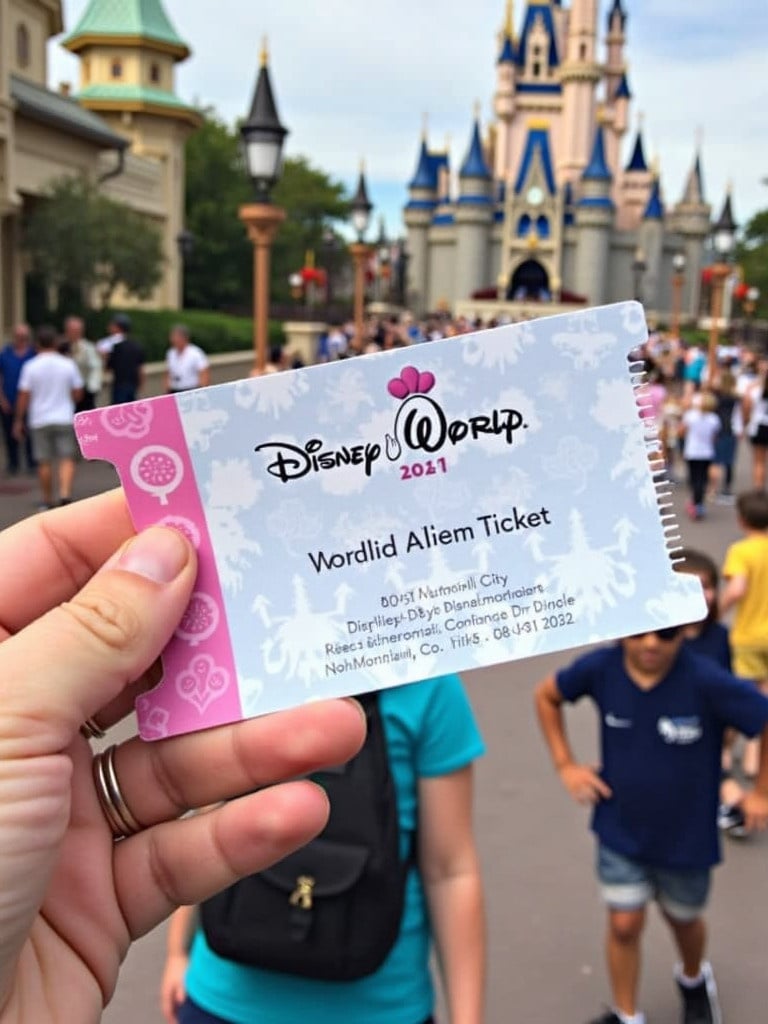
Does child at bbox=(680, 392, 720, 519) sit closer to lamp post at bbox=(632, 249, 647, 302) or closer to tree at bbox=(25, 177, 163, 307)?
lamp post at bbox=(632, 249, 647, 302)

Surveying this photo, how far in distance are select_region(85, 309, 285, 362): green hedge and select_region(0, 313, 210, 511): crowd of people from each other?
9396 millimetres

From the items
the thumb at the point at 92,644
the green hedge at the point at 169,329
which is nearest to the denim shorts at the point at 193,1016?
the thumb at the point at 92,644

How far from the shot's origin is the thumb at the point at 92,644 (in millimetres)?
1272

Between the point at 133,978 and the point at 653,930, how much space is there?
6.83 ft

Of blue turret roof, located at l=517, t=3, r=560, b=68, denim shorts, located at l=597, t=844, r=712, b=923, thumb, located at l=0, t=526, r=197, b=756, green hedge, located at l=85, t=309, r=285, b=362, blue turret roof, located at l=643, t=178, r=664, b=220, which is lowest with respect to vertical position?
denim shorts, located at l=597, t=844, r=712, b=923

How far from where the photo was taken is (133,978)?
352 cm

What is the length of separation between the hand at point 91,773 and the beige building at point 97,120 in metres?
20.8

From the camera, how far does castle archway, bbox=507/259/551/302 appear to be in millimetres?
61453

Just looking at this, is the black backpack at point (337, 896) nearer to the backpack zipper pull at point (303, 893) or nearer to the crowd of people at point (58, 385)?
the backpack zipper pull at point (303, 893)

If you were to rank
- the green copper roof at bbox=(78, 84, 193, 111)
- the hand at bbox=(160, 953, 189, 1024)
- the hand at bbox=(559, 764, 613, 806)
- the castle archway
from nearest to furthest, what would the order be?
the hand at bbox=(160, 953, 189, 1024) → the hand at bbox=(559, 764, 613, 806) → the green copper roof at bbox=(78, 84, 193, 111) → the castle archway

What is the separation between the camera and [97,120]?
93.0 ft

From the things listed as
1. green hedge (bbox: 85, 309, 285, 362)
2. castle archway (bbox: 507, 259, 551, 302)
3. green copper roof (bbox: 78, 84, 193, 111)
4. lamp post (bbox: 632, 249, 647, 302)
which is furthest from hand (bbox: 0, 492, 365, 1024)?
castle archway (bbox: 507, 259, 551, 302)

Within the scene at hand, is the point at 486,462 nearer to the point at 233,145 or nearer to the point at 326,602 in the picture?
the point at 326,602

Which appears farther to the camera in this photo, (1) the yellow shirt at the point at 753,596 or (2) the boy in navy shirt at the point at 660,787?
(1) the yellow shirt at the point at 753,596
